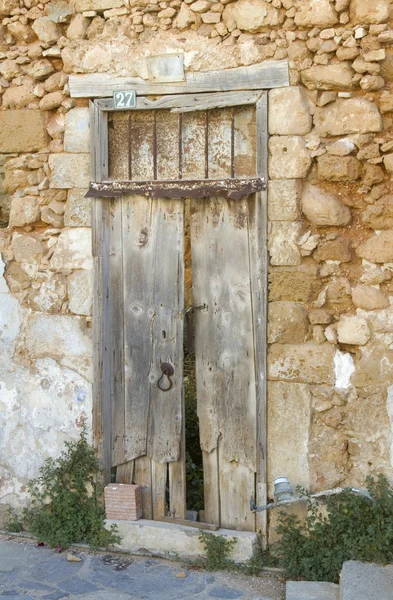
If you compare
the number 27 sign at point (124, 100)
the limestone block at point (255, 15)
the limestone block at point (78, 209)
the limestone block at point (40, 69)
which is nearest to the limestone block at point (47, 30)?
the limestone block at point (40, 69)

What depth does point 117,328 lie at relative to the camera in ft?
17.4

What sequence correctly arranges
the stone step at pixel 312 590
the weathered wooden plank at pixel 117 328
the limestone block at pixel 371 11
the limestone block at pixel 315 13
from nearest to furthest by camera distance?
the stone step at pixel 312 590, the limestone block at pixel 371 11, the limestone block at pixel 315 13, the weathered wooden plank at pixel 117 328

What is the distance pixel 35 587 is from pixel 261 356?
1.94 meters

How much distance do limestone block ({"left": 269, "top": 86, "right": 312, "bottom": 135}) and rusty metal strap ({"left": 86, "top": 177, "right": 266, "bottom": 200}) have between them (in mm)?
333

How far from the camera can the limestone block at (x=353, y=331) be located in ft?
15.3

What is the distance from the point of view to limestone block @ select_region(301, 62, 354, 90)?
4.57m

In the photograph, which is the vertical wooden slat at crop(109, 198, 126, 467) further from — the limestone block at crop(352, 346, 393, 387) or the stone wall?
the limestone block at crop(352, 346, 393, 387)

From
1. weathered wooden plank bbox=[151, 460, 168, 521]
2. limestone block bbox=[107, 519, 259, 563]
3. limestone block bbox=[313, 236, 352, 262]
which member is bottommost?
limestone block bbox=[107, 519, 259, 563]

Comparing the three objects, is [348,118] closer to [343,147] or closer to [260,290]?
[343,147]

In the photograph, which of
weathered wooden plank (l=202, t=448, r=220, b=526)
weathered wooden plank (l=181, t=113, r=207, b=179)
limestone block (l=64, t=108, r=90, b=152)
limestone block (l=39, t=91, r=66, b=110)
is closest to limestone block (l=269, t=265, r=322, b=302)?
weathered wooden plank (l=181, t=113, r=207, b=179)

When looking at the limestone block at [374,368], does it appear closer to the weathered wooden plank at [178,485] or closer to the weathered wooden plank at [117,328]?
the weathered wooden plank at [178,485]

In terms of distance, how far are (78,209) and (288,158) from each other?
145cm

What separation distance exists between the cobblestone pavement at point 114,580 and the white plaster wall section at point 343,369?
125 centimetres

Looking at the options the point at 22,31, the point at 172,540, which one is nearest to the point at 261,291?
the point at 172,540
